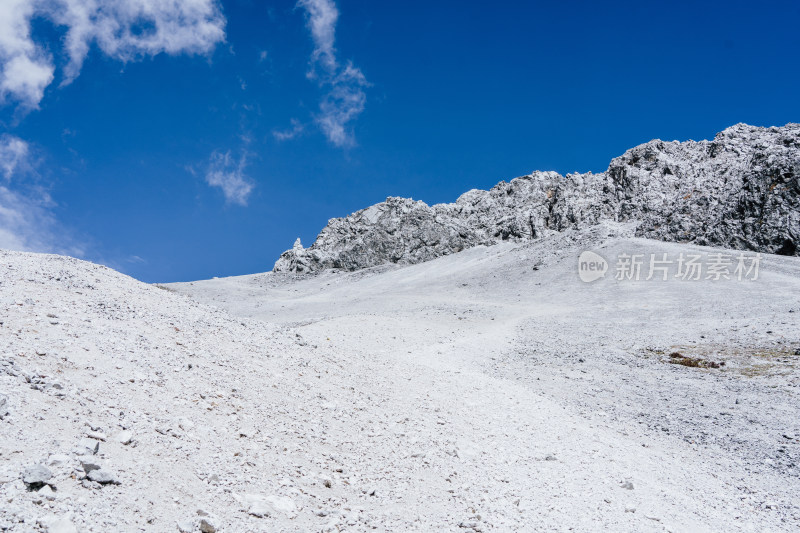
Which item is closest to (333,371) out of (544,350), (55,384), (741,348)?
(55,384)

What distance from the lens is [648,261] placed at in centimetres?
6019

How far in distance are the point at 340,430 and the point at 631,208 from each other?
84750mm

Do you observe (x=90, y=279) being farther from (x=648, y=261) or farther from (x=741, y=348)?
(x=648, y=261)

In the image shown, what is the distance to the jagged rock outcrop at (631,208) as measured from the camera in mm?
63125

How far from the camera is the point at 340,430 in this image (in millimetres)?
10305

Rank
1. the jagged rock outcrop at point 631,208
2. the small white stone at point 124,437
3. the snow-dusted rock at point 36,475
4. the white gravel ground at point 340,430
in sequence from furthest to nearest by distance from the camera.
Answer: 1. the jagged rock outcrop at point 631,208
2. the small white stone at point 124,437
3. the white gravel ground at point 340,430
4. the snow-dusted rock at point 36,475

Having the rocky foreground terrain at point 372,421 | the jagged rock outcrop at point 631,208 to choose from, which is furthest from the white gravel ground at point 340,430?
the jagged rock outcrop at point 631,208

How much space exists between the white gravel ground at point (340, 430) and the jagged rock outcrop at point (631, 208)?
166ft

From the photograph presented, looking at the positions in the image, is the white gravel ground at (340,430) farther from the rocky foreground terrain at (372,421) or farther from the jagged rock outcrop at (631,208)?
the jagged rock outcrop at (631,208)

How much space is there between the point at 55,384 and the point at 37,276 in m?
8.72

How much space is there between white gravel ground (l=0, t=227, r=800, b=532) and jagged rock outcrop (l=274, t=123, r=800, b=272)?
50668 millimetres

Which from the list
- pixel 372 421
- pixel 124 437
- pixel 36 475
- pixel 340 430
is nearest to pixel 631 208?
pixel 372 421

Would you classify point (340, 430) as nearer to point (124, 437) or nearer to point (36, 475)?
point (124, 437)

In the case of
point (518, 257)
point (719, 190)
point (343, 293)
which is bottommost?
point (343, 293)
